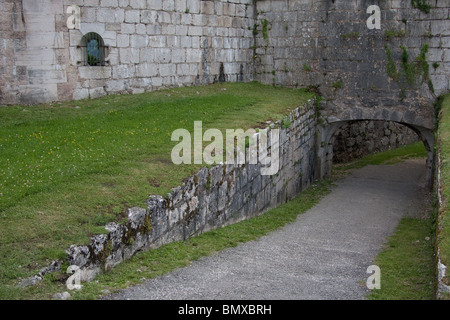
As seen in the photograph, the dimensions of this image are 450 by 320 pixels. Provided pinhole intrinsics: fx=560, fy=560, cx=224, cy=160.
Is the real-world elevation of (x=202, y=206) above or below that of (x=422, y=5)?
below

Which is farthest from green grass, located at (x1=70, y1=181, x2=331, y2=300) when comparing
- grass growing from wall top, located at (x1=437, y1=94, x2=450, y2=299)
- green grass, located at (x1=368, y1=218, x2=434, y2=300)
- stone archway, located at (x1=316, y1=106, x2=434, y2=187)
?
stone archway, located at (x1=316, y1=106, x2=434, y2=187)

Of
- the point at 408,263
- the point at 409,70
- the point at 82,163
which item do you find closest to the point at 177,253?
the point at 82,163

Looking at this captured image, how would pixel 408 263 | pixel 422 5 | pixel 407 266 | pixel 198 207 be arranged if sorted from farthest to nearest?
pixel 422 5
pixel 198 207
pixel 408 263
pixel 407 266

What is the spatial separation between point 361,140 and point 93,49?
41.6ft

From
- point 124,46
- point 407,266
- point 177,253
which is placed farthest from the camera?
point 124,46

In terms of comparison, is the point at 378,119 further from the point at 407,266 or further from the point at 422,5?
the point at 407,266

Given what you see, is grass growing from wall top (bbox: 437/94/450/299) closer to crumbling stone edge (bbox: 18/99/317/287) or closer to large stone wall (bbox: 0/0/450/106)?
large stone wall (bbox: 0/0/450/106)

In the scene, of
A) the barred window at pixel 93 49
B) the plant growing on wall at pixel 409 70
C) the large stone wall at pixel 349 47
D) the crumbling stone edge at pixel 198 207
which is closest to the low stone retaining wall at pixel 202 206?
the crumbling stone edge at pixel 198 207

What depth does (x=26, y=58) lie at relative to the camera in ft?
38.5

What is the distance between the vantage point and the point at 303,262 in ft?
25.2

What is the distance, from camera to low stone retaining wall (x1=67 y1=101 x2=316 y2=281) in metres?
6.09

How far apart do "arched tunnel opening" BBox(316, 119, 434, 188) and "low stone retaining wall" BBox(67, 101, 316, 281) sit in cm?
228

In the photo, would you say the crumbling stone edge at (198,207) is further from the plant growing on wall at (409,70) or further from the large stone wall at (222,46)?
the plant growing on wall at (409,70)
